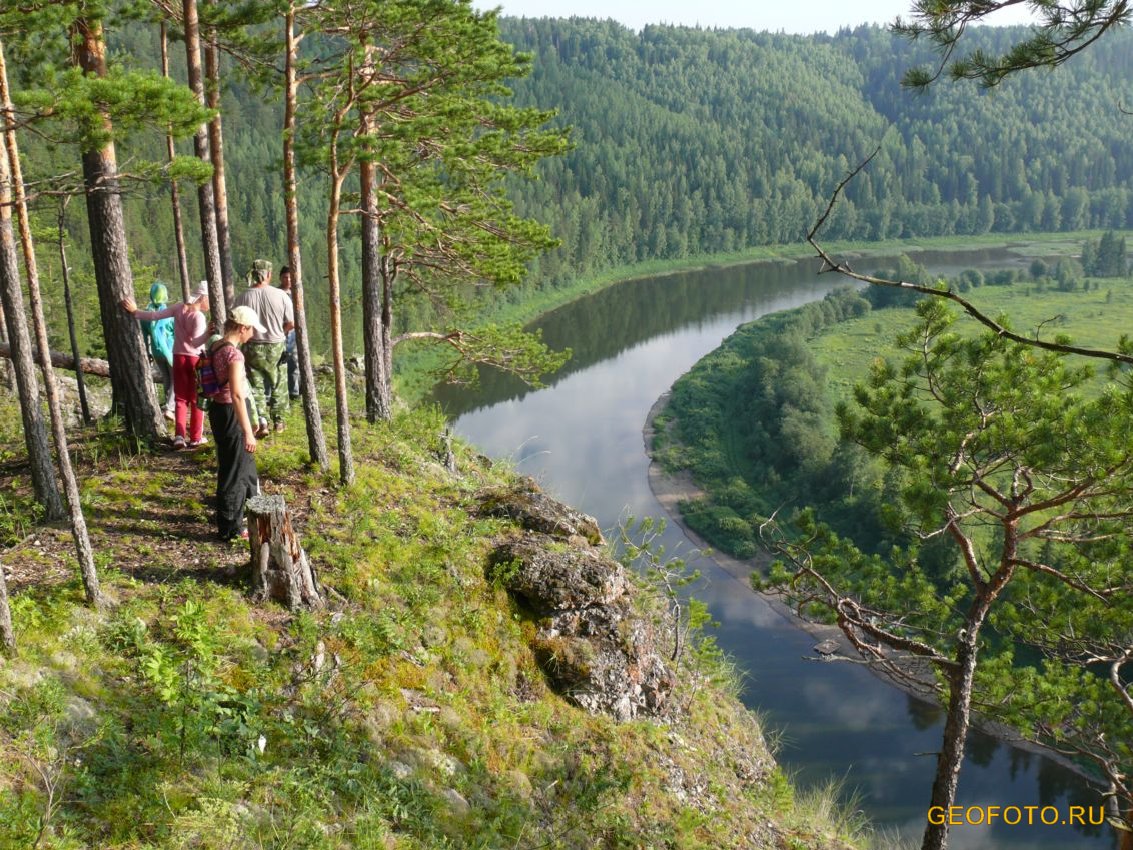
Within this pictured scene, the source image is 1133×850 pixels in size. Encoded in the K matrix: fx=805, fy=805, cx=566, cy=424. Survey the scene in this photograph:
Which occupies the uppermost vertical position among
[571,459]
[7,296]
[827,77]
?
[827,77]

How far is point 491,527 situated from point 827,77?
20677 cm

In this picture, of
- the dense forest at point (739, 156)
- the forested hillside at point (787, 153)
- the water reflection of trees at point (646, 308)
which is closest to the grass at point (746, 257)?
the water reflection of trees at point (646, 308)

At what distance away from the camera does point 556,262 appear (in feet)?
255

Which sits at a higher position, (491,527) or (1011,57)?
(1011,57)

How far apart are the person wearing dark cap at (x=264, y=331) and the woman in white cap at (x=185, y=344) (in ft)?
1.28

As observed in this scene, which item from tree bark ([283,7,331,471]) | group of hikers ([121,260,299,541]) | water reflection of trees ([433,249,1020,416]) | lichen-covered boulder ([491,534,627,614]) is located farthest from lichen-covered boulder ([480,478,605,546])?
water reflection of trees ([433,249,1020,416])

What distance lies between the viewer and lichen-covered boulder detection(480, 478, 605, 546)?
8.25 meters

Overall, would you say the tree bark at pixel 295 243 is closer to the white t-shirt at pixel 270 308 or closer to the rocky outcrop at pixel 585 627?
the white t-shirt at pixel 270 308

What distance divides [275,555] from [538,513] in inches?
124

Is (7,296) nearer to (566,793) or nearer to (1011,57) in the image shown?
(566,793)

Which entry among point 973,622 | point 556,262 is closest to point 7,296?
point 973,622

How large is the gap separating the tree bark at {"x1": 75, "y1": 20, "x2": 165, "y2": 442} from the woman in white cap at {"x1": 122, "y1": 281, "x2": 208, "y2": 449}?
0.18 meters

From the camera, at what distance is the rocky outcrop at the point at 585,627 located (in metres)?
7.01

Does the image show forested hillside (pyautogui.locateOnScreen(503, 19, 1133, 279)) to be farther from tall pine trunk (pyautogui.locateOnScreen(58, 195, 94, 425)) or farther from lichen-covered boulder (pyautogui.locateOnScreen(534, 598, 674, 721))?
lichen-covered boulder (pyautogui.locateOnScreen(534, 598, 674, 721))
